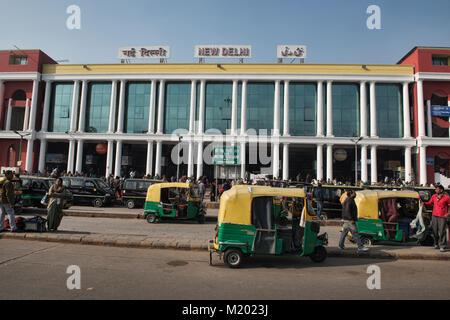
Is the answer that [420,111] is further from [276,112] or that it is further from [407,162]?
[276,112]

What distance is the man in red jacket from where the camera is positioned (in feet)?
27.0

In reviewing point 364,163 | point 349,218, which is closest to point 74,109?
point 364,163

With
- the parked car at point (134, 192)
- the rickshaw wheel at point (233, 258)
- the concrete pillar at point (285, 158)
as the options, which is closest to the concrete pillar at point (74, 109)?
the parked car at point (134, 192)

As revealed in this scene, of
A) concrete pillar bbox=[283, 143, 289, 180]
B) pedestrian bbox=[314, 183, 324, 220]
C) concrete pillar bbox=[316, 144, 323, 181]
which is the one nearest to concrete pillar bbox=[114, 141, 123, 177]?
concrete pillar bbox=[283, 143, 289, 180]

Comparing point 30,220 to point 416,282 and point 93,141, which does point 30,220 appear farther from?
point 93,141

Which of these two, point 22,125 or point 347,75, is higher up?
point 347,75

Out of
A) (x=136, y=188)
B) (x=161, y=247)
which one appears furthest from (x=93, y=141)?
(x=161, y=247)

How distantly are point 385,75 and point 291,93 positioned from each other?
37.5 feet

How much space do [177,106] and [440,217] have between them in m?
32.4

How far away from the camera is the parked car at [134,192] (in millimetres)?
18875

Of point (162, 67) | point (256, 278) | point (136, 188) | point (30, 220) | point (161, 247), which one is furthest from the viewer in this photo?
point (162, 67)

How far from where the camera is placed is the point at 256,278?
5.65 m

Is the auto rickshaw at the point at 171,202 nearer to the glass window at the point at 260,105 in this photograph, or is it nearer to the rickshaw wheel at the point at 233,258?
the rickshaw wheel at the point at 233,258

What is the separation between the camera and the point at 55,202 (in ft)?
30.3
